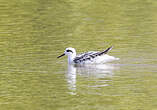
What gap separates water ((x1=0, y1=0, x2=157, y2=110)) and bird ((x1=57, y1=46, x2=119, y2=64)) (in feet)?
1.08

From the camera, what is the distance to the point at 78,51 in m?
20.6

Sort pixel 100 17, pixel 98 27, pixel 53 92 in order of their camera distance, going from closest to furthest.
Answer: pixel 53 92 → pixel 98 27 → pixel 100 17

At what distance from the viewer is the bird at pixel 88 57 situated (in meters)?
19.0

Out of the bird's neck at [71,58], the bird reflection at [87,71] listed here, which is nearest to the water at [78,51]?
the bird reflection at [87,71]

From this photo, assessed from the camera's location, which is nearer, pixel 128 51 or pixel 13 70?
pixel 13 70

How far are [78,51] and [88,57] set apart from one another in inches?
63.7

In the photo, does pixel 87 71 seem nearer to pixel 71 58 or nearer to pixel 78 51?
pixel 71 58

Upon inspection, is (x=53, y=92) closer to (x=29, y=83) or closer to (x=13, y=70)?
(x=29, y=83)

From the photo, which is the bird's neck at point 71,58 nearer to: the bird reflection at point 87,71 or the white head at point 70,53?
the white head at point 70,53

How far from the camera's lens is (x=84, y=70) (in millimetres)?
18266

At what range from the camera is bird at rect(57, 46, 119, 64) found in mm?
18984

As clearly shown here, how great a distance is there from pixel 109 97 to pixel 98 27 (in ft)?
33.0

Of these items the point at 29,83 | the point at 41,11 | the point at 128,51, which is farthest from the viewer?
the point at 41,11

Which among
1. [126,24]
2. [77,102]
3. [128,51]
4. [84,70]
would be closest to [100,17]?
[126,24]
